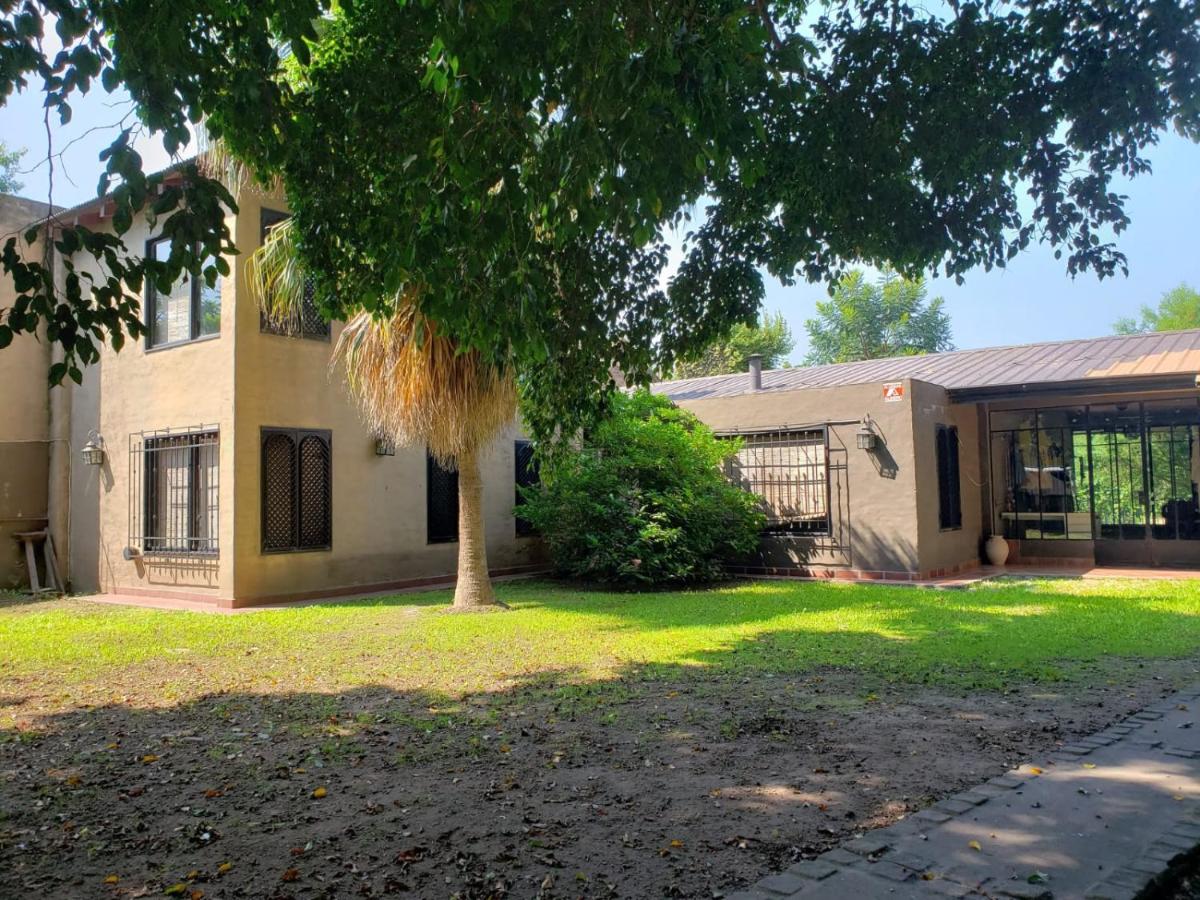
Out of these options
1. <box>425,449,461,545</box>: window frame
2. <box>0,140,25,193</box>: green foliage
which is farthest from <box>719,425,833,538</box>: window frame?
<box>0,140,25,193</box>: green foliage

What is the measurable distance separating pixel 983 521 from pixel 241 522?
1141 centimetres

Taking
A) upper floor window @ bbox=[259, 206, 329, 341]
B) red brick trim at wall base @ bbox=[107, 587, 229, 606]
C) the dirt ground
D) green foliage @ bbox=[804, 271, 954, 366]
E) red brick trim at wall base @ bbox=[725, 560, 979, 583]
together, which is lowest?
the dirt ground

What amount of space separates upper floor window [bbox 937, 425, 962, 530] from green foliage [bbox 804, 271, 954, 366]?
28.1 metres

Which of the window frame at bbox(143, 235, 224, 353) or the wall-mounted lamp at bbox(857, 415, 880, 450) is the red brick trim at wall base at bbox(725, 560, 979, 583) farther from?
the window frame at bbox(143, 235, 224, 353)

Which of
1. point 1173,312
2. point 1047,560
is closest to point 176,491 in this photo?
point 1047,560

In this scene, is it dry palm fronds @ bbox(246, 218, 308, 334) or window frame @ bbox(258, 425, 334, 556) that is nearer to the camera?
dry palm fronds @ bbox(246, 218, 308, 334)

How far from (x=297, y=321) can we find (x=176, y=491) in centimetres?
289

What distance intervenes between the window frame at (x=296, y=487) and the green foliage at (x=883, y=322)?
108 ft

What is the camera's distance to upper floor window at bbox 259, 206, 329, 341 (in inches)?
461

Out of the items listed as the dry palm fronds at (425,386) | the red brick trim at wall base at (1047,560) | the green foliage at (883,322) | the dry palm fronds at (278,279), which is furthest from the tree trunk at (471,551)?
the green foliage at (883,322)

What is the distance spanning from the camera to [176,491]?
12344 millimetres

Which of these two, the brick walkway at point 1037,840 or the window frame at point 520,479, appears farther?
the window frame at point 520,479

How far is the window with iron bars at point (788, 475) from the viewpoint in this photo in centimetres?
1386

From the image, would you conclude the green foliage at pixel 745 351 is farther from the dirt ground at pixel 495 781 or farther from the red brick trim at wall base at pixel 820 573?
the dirt ground at pixel 495 781
